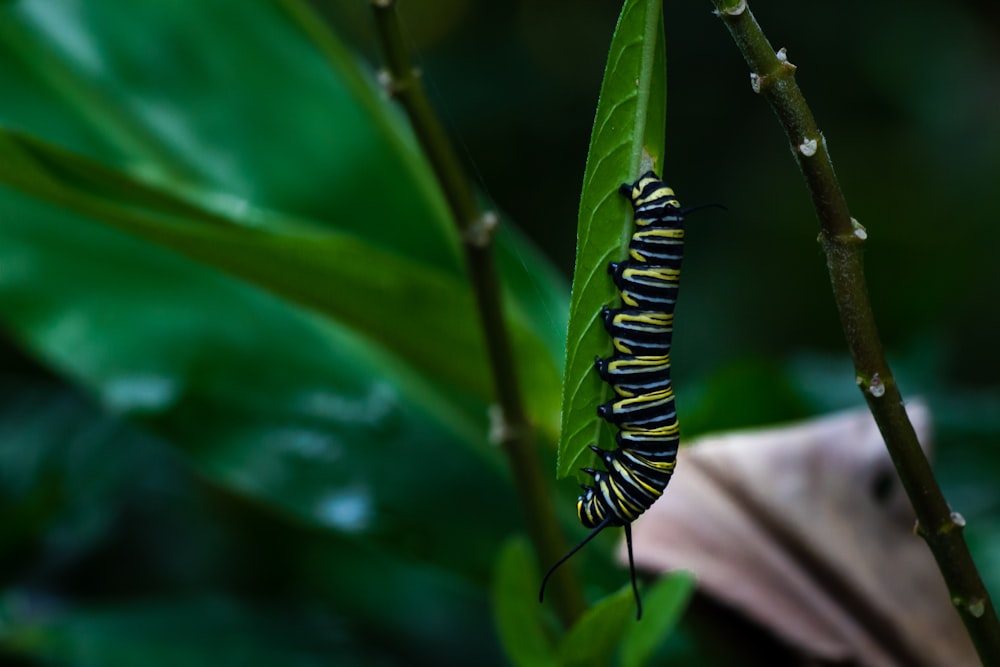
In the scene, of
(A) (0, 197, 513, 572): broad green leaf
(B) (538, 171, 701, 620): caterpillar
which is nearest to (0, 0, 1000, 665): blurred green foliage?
(A) (0, 197, 513, 572): broad green leaf

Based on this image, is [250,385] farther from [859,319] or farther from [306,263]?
[859,319]

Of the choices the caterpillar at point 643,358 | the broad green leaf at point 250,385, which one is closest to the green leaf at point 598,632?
the caterpillar at point 643,358

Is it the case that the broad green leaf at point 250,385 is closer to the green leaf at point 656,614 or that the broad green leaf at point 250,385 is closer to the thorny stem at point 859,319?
the green leaf at point 656,614

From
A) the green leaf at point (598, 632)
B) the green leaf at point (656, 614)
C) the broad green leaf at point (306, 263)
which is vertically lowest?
the green leaf at point (656, 614)

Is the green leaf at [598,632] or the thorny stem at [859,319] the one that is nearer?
the thorny stem at [859,319]

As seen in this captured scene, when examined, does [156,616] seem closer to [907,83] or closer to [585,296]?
[585,296]

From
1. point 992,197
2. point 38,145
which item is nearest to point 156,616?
point 38,145

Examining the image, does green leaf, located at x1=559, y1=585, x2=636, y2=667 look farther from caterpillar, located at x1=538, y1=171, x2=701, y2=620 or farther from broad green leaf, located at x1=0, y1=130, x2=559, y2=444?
broad green leaf, located at x1=0, y1=130, x2=559, y2=444
